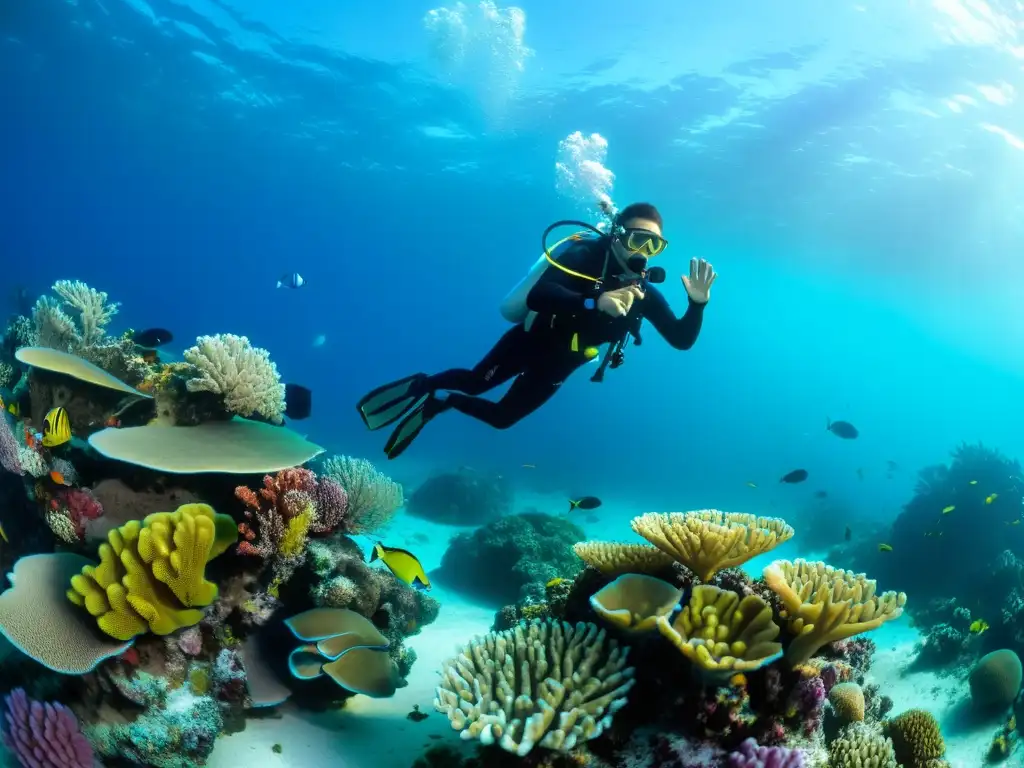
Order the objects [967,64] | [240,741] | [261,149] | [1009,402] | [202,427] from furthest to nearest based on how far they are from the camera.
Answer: [1009,402]
[261,149]
[967,64]
[202,427]
[240,741]

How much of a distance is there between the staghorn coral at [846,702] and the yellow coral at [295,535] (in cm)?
398

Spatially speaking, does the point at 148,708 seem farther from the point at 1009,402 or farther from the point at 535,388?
the point at 1009,402

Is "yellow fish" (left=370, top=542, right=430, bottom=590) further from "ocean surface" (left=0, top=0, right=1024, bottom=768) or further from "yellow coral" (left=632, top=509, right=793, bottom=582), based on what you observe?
"yellow coral" (left=632, top=509, right=793, bottom=582)

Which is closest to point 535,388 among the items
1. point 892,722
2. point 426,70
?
point 892,722

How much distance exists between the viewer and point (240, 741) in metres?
3.64

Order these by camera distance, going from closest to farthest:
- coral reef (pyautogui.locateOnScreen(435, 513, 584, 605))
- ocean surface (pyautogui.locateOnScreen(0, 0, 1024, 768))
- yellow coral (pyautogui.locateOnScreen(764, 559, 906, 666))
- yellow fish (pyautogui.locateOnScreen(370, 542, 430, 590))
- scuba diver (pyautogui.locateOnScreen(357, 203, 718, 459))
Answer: yellow coral (pyautogui.locateOnScreen(764, 559, 906, 666)), yellow fish (pyautogui.locateOnScreen(370, 542, 430, 590)), scuba diver (pyautogui.locateOnScreen(357, 203, 718, 459)), coral reef (pyautogui.locateOnScreen(435, 513, 584, 605)), ocean surface (pyautogui.locateOnScreen(0, 0, 1024, 768))

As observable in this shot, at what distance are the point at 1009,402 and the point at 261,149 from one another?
113m

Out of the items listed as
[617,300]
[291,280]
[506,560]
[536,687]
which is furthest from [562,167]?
[536,687]

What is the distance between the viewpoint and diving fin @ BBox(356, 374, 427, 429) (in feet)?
19.7

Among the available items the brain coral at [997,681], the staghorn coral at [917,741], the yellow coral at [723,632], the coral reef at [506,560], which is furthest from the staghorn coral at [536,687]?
the coral reef at [506,560]

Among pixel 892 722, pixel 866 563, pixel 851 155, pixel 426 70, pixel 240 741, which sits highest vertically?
pixel 426 70

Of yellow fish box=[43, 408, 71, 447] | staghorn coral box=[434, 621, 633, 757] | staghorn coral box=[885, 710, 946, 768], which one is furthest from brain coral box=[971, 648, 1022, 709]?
yellow fish box=[43, 408, 71, 447]

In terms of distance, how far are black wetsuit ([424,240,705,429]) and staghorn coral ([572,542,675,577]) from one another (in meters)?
2.13

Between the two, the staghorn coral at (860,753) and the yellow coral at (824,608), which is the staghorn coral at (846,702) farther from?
the yellow coral at (824,608)
